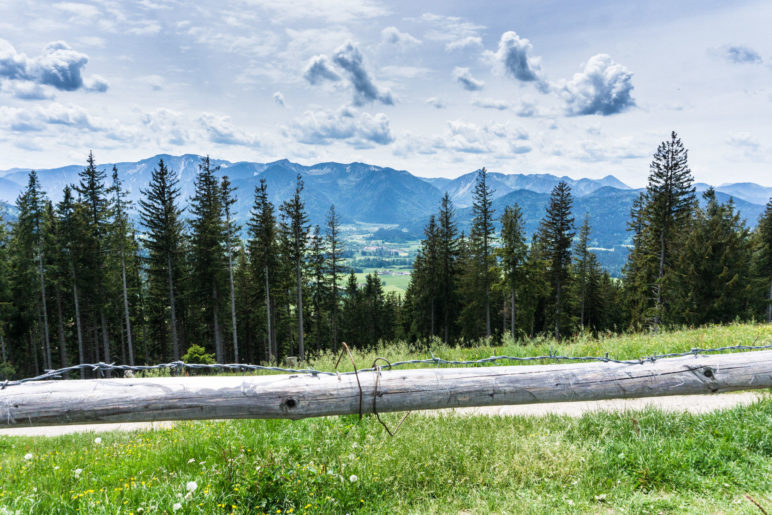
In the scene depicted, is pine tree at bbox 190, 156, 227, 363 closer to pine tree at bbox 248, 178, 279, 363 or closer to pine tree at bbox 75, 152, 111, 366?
pine tree at bbox 248, 178, 279, 363

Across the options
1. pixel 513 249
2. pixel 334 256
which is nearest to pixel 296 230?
pixel 334 256

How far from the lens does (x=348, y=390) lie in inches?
140

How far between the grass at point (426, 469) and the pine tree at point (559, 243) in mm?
37005

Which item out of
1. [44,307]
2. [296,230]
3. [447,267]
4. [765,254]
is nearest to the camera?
[44,307]

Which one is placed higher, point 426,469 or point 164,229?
point 164,229

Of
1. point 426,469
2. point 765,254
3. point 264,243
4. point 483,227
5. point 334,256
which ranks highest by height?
point 483,227

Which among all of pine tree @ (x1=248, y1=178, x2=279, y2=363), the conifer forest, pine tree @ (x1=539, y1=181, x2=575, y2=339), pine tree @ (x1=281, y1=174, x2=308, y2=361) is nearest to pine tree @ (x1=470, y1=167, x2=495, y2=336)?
the conifer forest

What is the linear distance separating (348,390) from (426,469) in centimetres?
150

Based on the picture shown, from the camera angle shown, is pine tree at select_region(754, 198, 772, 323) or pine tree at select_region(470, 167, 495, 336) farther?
pine tree at select_region(470, 167, 495, 336)

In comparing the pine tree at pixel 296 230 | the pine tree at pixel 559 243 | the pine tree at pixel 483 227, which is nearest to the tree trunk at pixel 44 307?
the pine tree at pixel 296 230

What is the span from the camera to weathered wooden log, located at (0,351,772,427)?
3.30 metres

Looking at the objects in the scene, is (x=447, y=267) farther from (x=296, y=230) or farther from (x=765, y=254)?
(x=765, y=254)

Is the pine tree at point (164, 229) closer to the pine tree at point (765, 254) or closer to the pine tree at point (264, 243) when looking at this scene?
the pine tree at point (264, 243)

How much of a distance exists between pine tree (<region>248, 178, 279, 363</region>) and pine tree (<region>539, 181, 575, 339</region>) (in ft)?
87.4
